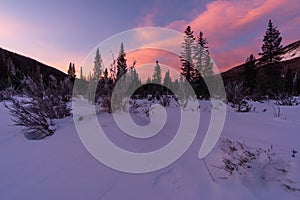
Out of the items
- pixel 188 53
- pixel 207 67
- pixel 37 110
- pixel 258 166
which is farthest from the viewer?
pixel 188 53

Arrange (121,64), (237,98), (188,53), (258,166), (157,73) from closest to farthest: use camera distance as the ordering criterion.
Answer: (258,166) < (121,64) < (237,98) < (188,53) < (157,73)

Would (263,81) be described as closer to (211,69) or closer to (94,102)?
(211,69)

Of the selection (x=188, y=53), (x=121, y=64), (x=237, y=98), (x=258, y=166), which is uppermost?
(x=188, y=53)

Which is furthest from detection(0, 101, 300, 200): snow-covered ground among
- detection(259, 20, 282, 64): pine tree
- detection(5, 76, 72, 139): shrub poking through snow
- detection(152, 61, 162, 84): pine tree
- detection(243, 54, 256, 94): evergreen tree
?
detection(259, 20, 282, 64): pine tree

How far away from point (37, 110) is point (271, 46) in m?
37.8

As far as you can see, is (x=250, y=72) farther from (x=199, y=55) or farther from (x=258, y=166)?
(x=258, y=166)

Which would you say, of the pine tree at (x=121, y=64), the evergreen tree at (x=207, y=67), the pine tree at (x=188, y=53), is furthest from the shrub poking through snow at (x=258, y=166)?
the evergreen tree at (x=207, y=67)

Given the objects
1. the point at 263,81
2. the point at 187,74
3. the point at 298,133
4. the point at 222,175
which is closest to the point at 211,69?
the point at 187,74

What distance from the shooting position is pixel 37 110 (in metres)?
5.62

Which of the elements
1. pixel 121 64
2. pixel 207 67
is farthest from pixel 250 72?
pixel 121 64

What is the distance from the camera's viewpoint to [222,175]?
2.74 metres

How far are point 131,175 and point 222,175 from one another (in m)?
1.13

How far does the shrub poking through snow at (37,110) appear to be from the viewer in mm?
5200

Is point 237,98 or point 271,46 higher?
point 271,46
